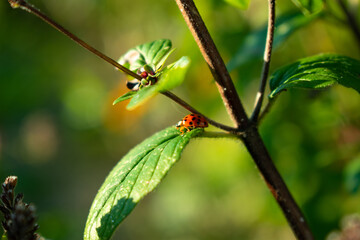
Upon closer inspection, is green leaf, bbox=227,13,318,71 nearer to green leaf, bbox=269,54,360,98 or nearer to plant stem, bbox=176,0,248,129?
green leaf, bbox=269,54,360,98

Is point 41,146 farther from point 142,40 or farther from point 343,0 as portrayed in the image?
point 343,0

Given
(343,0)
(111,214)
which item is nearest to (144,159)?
(111,214)

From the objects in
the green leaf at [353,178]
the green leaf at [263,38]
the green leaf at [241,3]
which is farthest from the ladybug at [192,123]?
the green leaf at [353,178]

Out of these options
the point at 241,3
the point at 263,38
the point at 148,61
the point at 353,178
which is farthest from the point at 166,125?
the point at 148,61

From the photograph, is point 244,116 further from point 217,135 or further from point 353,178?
point 353,178

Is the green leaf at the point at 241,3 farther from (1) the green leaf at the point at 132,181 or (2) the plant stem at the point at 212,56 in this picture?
(1) the green leaf at the point at 132,181

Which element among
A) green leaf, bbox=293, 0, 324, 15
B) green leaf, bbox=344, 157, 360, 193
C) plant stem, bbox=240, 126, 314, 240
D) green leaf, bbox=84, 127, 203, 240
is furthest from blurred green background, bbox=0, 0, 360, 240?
green leaf, bbox=84, 127, 203, 240
